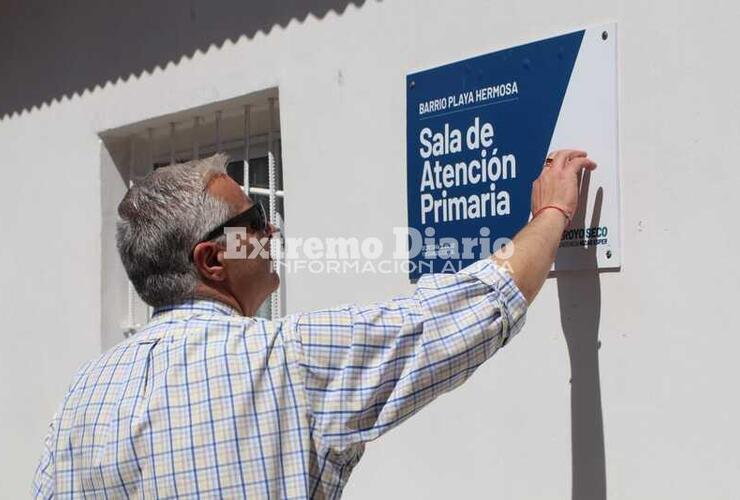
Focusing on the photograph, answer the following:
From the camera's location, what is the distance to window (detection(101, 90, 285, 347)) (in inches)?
160

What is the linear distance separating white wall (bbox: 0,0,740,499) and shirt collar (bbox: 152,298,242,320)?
1155 millimetres

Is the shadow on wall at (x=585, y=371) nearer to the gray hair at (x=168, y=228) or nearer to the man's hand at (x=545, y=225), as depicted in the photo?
the man's hand at (x=545, y=225)

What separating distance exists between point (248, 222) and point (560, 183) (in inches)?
31.2

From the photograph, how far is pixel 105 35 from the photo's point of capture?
182 inches

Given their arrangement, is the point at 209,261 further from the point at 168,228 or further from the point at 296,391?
the point at 296,391

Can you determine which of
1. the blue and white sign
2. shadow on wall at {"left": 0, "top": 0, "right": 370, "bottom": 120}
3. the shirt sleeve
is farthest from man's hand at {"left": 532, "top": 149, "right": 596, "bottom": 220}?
shadow on wall at {"left": 0, "top": 0, "right": 370, "bottom": 120}

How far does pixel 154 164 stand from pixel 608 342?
9.08ft

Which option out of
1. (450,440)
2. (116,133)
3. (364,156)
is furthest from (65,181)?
(450,440)

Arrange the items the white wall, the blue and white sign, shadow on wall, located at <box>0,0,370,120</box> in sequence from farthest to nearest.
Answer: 1. shadow on wall, located at <box>0,0,370,120</box>
2. the blue and white sign
3. the white wall

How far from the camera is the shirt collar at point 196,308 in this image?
6.41 feet

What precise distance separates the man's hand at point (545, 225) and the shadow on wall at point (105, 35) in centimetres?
123

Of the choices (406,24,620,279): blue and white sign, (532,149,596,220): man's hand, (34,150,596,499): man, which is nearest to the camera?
(34,150,596,499): man

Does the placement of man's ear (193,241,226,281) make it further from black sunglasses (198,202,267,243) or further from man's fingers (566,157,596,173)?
man's fingers (566,157,596,173)

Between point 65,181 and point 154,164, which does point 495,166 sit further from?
point 65,181
